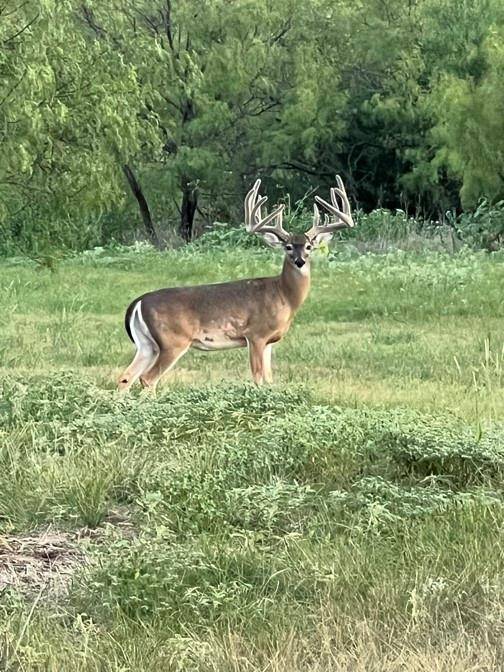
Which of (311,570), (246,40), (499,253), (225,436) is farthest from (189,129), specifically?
(311,570)

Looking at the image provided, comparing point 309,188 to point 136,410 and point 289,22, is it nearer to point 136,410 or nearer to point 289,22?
point 289,22

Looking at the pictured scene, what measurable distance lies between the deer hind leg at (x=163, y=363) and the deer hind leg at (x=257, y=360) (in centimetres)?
61

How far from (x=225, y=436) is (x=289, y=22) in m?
27.8

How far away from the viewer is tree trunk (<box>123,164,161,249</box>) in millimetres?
33562

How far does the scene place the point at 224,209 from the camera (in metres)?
36.4

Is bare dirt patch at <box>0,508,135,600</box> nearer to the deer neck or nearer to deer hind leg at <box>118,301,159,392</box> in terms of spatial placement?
deer hind leg at <box>118,301,159,392</box>

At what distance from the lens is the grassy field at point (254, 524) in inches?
170

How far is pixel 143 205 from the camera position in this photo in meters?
34.0

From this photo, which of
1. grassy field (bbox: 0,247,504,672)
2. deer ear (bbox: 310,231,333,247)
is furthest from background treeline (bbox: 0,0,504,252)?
grassy field (bbox: 0,247,504,672)

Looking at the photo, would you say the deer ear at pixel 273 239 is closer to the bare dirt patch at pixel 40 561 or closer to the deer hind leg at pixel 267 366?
the deer hind leg at pixel 267 366

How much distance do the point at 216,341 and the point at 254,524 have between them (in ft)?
16.8

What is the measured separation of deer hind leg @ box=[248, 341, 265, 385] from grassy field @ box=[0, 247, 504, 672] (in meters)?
0.49

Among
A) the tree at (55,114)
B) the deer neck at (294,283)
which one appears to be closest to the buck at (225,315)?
the deer neck at (294,283)

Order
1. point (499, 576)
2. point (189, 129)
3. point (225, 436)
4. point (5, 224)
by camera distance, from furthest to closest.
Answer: point (189, 129) < point (5, 224) < point (225, 436) < point (499, 576)
